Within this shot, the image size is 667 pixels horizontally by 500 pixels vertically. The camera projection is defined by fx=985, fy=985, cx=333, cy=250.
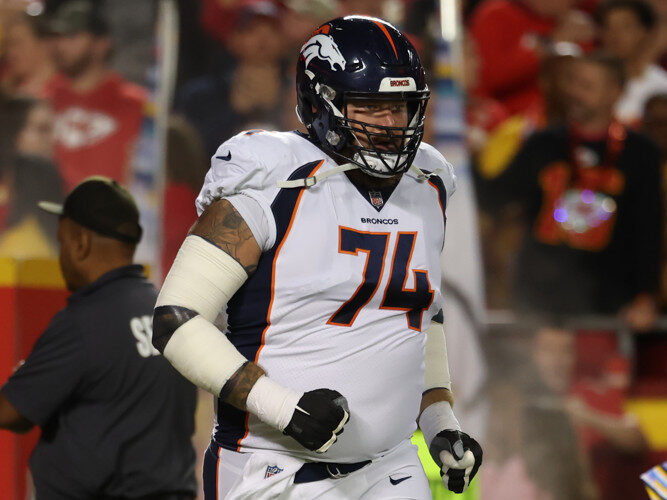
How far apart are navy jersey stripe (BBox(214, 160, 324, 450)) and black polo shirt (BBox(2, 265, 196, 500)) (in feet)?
2.18

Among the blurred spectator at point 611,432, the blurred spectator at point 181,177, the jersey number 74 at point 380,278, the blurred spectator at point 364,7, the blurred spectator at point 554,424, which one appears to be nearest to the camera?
the jersey number 74 at point 380,278

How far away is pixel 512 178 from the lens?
5309 mm

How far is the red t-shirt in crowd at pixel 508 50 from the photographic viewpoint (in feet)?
17.9

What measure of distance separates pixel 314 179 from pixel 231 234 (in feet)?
0.71

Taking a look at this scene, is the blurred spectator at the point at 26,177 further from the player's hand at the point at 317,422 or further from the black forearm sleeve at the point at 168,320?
the player's hand at the point at 317,422

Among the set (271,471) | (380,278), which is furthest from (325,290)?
(271,471)

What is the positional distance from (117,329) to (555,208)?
3.08m

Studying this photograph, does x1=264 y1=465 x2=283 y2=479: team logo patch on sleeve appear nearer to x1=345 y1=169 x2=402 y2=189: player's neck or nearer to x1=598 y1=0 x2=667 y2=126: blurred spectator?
x1=345 y1=169 x2=402 y2=189: player's neck

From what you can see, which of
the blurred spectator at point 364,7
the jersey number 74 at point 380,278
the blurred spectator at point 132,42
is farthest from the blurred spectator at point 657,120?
the jersey number 74 at point 380,278

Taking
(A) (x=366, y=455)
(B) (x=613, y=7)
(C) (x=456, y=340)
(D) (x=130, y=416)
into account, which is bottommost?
(C) (x=456, y=340)

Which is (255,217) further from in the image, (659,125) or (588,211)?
(659,125)

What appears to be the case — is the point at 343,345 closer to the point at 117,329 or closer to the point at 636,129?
the point at 117,329

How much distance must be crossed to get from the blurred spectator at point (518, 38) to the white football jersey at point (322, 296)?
3.58 m

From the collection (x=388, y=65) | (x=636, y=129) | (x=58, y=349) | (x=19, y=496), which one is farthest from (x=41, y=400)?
(x=636, y=129)
